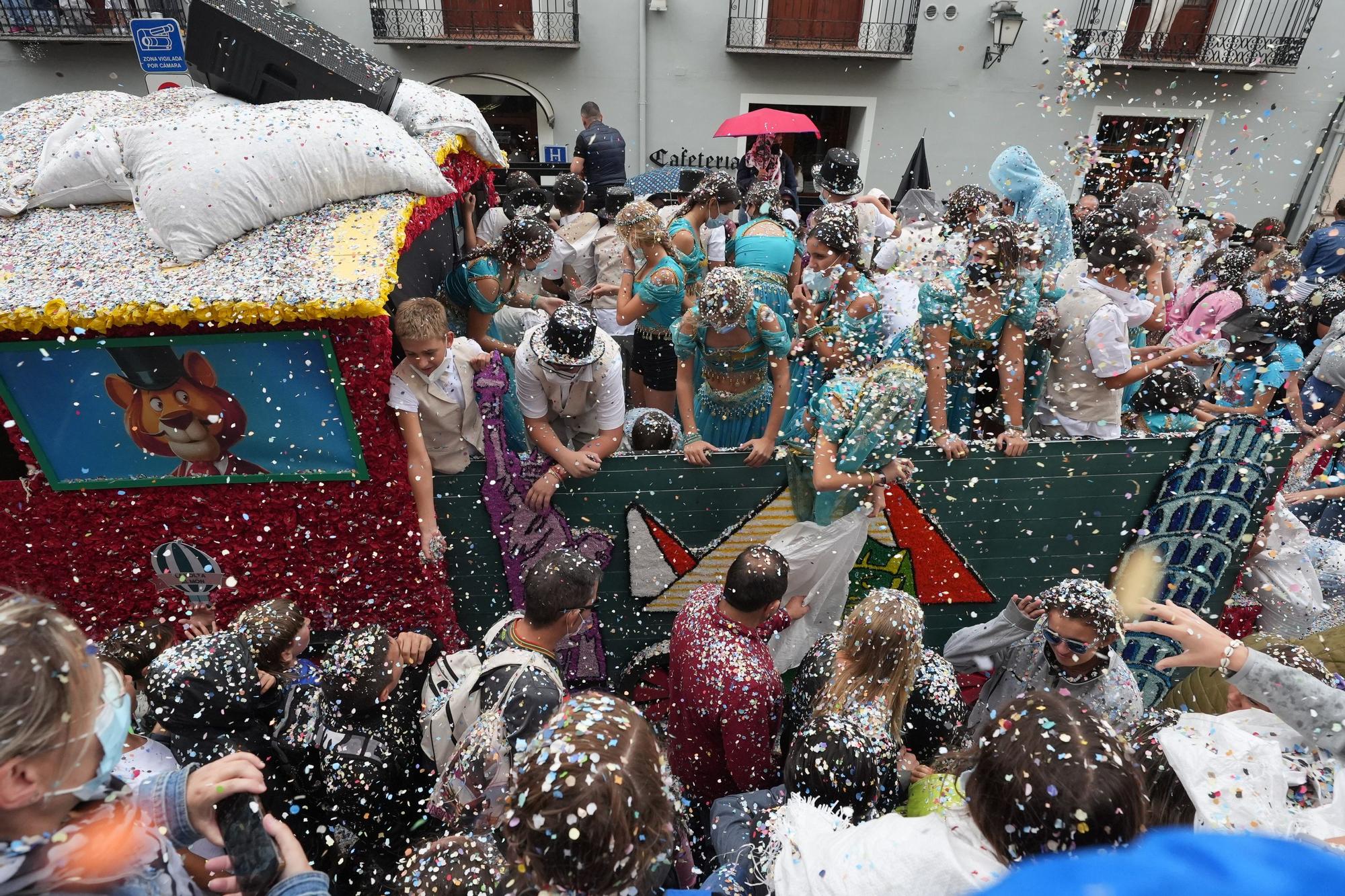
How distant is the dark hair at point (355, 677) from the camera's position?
7.21ft

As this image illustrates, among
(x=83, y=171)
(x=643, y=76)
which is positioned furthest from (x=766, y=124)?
(x=83, y=171)

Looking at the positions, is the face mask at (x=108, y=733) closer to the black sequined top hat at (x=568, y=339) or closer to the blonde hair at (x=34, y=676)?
the blonde hair at (x=34, y=676)

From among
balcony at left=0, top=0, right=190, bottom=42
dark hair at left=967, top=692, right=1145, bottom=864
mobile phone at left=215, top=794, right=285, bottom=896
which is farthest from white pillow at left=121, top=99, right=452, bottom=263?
balcony at left=0, top=0, right=190, bottom=42

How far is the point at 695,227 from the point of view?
533cm

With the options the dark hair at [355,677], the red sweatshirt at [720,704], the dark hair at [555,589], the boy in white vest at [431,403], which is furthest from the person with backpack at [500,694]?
the boy in white vest at [431,403]

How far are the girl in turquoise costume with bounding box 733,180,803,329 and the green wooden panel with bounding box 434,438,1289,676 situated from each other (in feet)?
3.63

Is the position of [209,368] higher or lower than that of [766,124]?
lower

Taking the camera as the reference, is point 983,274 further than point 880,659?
Yes

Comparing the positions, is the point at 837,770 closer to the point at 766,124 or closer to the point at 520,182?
the point at 520,182

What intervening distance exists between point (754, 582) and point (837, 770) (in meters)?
0.63

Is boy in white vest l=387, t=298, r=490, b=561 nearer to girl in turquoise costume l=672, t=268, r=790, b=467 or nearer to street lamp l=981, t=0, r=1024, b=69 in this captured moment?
girl in turquoise costume l=672, t=268, r=790, b=467

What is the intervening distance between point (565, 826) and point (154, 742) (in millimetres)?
1384

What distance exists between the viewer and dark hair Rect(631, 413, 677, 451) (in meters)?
3.42

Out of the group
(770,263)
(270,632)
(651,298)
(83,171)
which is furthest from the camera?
(770,263)
